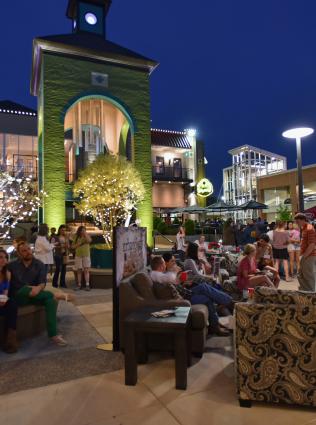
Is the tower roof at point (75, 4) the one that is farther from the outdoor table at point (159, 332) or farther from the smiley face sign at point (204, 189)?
the outdoor table at point (159, 332)

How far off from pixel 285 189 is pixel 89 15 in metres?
20.9

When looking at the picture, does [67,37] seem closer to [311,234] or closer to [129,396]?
[311,234]

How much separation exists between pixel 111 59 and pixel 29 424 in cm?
1704

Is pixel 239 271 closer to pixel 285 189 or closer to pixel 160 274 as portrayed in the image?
pixel 160 274

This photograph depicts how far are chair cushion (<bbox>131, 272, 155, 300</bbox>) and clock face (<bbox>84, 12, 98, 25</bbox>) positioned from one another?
1875 cm

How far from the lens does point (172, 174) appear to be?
28.0m

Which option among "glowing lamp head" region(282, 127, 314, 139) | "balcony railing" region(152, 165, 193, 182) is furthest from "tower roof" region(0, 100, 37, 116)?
"glowing lamp head" region(282, 127, 314, 139)

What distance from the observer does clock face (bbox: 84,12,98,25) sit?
62.6ft

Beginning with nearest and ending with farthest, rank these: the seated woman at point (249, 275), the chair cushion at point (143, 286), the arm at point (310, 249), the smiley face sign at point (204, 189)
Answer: the chair cushion at point (143, 286), the seated woman at point (249, 275), the arm at point (310, 249), the smiley face sign at point (204, 189)

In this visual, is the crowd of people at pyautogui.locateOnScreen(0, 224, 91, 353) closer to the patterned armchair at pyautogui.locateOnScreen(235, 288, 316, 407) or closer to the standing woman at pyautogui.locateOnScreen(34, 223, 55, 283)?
the patterned armchair at pyautogui.locateOnScreen(235, 288, 316, 407)

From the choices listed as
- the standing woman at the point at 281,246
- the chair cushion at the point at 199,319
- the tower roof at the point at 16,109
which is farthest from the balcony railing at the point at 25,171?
the chair cushion at the point at 199,319

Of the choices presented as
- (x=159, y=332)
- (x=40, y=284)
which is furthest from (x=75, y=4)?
(x=159, y=332)

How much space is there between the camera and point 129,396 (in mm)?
3361

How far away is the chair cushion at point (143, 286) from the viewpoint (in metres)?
4.64
